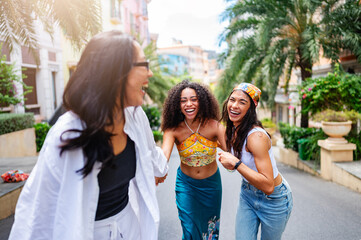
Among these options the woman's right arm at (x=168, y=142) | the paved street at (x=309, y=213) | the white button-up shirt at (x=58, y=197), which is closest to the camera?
the white button-up shirt at (x=58, y=197)

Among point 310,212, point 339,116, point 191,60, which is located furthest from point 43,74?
point 191,60

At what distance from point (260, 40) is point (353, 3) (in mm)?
2872

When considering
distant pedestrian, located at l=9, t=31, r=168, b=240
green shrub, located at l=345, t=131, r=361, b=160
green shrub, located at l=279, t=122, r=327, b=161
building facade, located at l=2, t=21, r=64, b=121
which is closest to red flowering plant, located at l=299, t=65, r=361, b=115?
green shrub, located at l=345, t=131, r=361, b=160

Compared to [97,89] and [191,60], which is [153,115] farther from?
[191,60]

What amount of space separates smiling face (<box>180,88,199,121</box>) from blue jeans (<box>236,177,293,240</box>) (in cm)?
88

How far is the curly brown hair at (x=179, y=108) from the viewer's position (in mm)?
3119

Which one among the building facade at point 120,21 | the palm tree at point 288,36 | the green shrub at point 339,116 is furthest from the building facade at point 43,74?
the green shrub at point 339,116

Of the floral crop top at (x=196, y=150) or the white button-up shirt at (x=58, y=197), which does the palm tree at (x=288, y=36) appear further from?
the white button-up shirt at (x=58, y=197)

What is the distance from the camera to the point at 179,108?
3.14m

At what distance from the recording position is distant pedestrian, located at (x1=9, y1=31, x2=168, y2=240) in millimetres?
1383

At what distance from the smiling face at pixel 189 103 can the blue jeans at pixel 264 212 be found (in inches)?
34.6

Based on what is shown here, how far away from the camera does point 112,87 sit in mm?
1451

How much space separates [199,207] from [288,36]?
27.8ft

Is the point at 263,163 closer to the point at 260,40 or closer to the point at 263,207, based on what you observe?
the point at 263,207
